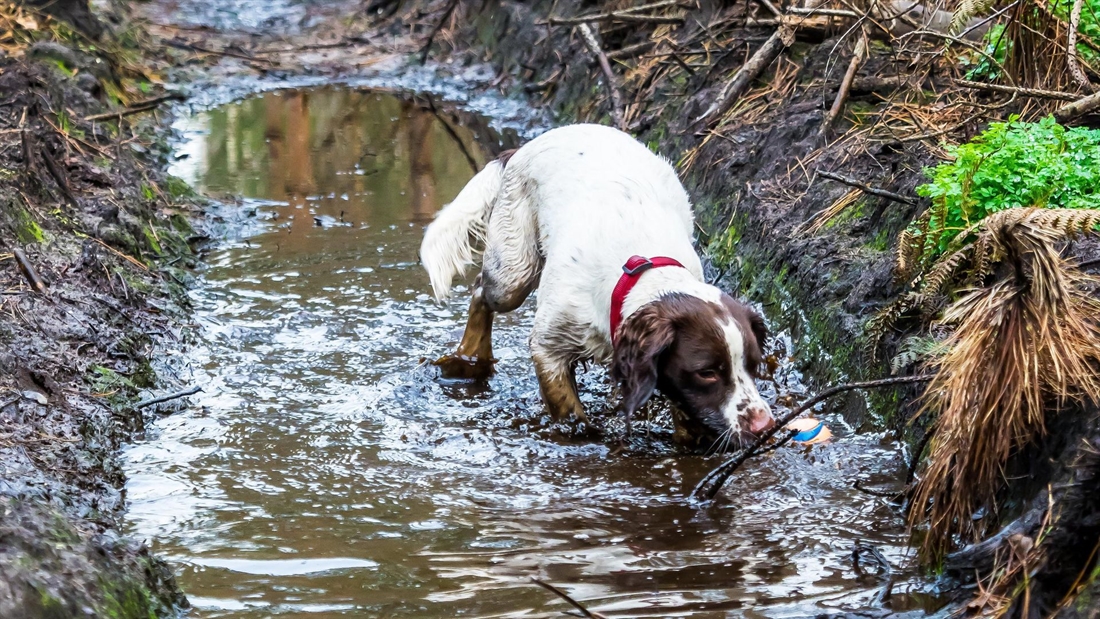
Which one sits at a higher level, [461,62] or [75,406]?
[461,62]

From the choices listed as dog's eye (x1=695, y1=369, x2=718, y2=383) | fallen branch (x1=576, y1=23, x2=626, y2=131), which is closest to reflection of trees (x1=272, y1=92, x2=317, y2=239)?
fallen branch (x1=576, y1=23, x2=626, y2=131)

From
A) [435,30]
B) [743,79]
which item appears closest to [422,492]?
[743,79]

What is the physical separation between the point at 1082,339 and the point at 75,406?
11.9 ft

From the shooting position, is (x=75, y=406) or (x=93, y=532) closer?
(x=93, y=532)

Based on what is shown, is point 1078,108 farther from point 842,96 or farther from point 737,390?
point 737,390

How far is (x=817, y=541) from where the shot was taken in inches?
148

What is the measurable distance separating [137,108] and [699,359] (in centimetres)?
764

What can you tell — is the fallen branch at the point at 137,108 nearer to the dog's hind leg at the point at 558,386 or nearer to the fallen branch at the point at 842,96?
the dog's hind leg at the point at 558,386

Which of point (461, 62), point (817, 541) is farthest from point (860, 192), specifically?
point (461, 62)

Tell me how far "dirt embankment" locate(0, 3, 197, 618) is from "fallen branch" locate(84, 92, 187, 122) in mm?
104

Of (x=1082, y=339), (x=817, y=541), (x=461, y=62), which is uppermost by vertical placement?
(x=461, y=62)

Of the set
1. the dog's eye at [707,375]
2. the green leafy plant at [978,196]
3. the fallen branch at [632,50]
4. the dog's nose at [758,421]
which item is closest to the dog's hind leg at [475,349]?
the dog's eye at [707,375]

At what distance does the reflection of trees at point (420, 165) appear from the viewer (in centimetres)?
838

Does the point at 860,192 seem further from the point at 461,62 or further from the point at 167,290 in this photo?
the point at 461,62
